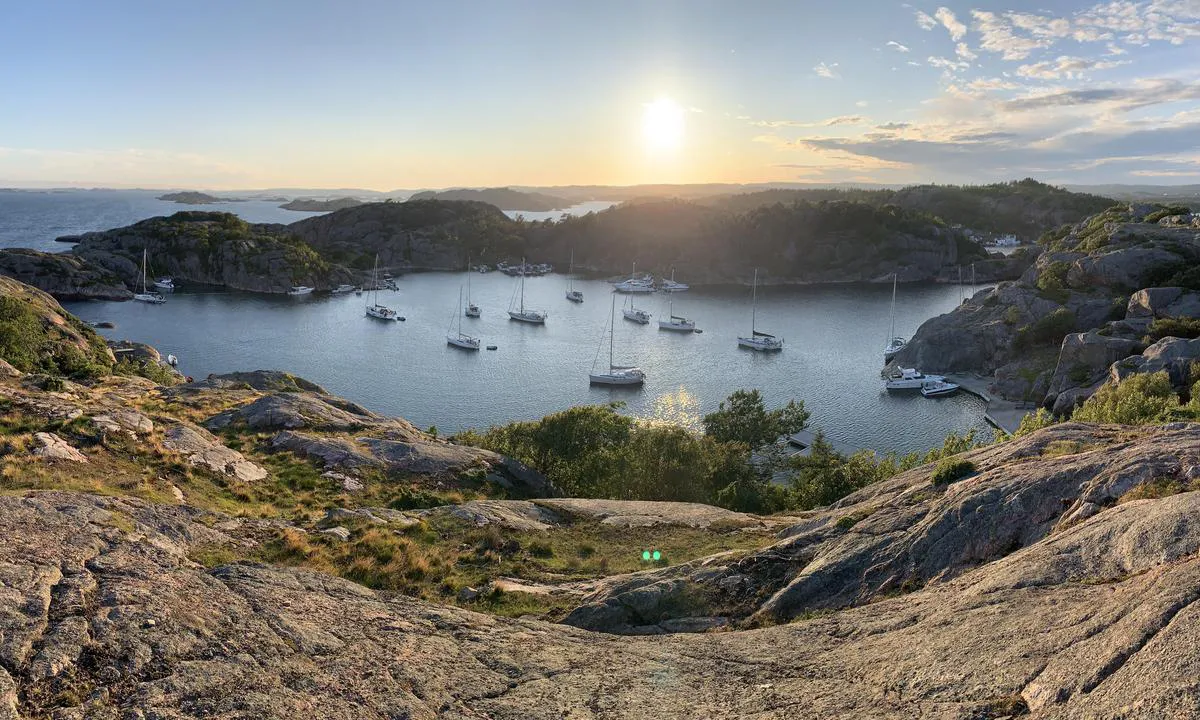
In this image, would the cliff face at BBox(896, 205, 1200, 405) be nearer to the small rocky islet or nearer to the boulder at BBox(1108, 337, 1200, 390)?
the boulder at BBox(1108, 337, 1200, 390)

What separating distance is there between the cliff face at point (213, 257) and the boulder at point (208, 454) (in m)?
162

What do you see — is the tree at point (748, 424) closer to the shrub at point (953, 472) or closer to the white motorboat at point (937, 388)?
the white motorboat at point (937, 388)

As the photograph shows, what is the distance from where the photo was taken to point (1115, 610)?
34.6 ft

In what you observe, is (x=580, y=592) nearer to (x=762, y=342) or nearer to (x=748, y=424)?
(x=748, y=424)

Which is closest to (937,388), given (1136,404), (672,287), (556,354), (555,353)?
(1136,404)

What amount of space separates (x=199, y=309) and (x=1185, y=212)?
204351mm

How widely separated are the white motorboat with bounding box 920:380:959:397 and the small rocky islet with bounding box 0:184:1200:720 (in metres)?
73.4

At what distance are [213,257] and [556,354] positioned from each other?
12391cm

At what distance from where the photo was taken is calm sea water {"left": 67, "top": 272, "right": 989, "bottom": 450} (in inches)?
3423

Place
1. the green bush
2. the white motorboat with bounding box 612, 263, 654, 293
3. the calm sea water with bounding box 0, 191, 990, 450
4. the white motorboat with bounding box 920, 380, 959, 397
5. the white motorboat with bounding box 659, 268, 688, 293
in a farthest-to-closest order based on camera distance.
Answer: the white motorboat with bounding box 659, 268, 688, 293, the white motorboat with bounding box 612, 263, 654, 293, the white motorboat with bounding box 920, 380, 959, 397, the calm sea water with bounding box 0, 191, 990, 450, the green bush

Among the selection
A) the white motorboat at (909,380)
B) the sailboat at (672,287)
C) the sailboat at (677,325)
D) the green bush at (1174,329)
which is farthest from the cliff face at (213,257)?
the green bush at (1174,329)

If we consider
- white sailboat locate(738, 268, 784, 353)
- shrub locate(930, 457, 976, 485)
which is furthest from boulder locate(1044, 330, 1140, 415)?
shrub locate(930, 457, 976, 485)

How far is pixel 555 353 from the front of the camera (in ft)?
383

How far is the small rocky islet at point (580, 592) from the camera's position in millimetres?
10719
